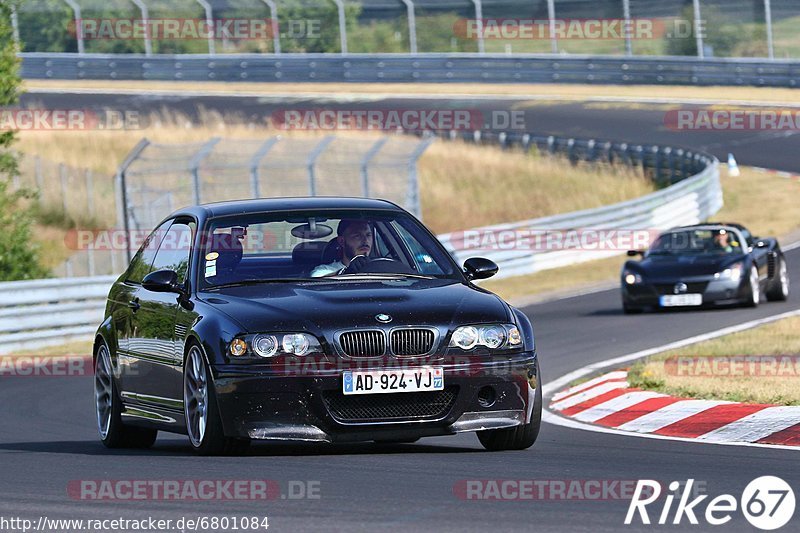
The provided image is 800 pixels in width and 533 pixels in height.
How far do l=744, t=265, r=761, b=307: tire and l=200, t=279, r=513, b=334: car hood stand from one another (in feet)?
39.5

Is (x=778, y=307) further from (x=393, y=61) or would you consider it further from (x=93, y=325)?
(x=393, y=61)

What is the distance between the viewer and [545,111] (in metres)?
47.5

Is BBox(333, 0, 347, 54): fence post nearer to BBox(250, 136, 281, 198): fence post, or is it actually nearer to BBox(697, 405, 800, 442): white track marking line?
BBox(250, 136, 281, 198): fence post

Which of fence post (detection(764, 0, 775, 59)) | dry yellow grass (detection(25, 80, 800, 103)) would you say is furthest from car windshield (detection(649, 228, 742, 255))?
dry yellow grass (detection(25, 80, 800, 103))

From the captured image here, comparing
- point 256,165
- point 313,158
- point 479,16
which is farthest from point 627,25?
point 256,165

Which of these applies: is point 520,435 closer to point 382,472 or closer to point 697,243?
point 382,472

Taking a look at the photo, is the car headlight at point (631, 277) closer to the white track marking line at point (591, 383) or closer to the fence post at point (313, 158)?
the fence post at point (313, 158)

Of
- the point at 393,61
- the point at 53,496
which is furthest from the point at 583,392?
the point at 393,61

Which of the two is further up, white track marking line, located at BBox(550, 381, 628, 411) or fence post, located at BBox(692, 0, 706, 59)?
fence post, located at BBox(692, 0, 706, 59)

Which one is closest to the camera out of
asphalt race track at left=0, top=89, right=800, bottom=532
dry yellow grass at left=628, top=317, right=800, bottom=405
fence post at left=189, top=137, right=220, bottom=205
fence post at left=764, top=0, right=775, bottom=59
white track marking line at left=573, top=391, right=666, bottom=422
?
asphalt race track at left=0, top=89, right=800, bottom=532

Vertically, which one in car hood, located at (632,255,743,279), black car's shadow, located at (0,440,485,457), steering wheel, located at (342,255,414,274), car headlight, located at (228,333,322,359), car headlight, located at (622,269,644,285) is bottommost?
car headlight, located at (622,269,644,285)

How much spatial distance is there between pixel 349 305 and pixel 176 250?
5.85ft

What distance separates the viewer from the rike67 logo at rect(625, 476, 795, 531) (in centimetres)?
637

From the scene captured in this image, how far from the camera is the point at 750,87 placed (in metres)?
45.2
